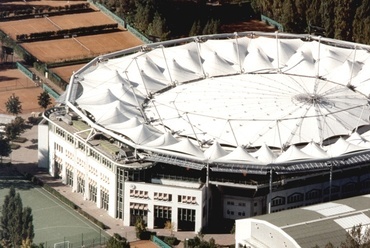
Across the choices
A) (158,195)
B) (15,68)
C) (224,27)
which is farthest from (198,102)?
(224,27)

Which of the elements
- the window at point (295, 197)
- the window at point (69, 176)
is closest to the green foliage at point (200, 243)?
the window at point (295, 197)

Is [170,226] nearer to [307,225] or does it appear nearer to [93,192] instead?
[93,192]

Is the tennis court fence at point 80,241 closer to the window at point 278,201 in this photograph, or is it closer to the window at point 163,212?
the window at point 163,212

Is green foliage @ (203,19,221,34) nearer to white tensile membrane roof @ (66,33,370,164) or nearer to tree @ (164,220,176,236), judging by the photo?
white tensile membrane roof @ (66,33,370,164)

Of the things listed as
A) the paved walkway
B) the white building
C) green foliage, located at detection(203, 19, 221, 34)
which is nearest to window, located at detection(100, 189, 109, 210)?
the paved walkway

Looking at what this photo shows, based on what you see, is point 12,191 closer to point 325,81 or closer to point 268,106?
point 268,106

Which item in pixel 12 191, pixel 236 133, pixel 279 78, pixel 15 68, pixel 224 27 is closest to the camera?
pixel 12 191
